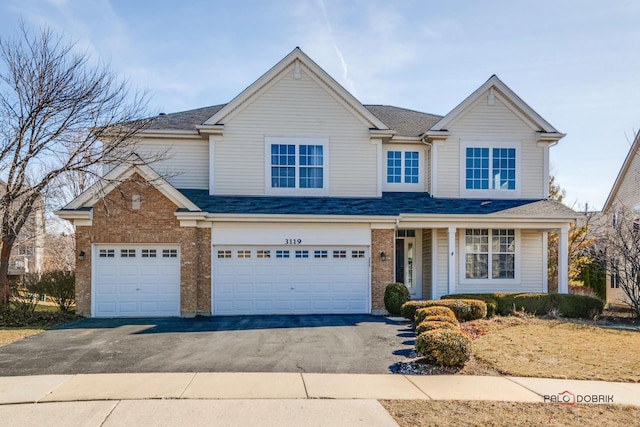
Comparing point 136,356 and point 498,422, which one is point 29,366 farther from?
point 498,422

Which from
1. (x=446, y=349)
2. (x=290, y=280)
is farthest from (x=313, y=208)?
(x=446, y=349)

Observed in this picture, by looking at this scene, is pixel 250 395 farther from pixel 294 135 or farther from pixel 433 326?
pixel 294 135

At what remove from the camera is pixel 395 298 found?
16.1 m

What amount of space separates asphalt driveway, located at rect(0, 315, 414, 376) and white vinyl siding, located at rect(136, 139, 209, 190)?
5630mm

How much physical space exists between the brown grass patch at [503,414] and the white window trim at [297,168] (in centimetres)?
1177

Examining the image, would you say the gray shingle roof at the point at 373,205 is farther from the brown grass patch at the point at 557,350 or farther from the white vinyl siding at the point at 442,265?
the brown grass patch at the point at 557,350

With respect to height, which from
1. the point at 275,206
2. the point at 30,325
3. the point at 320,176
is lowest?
the point at 30,325

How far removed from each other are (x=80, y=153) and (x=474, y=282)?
14.4 meters

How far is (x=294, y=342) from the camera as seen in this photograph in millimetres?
11625

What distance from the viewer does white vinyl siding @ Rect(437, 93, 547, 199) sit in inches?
752

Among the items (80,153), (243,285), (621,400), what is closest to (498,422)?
(621,400)

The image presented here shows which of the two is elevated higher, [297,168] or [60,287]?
[297,168]

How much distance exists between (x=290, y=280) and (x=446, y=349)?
8298 millimetres
